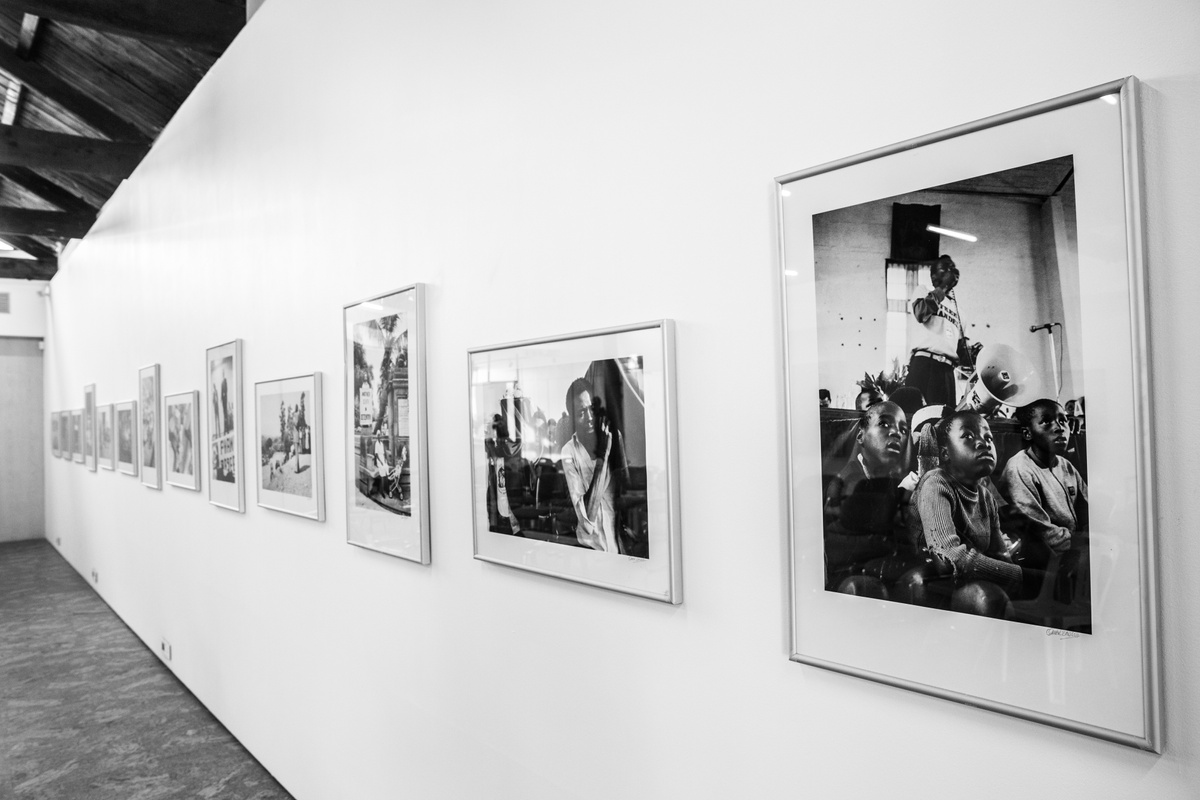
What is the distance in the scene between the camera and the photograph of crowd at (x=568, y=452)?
1.98 meters

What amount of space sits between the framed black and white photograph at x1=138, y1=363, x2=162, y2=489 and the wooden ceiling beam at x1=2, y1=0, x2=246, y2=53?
2485 millimetres

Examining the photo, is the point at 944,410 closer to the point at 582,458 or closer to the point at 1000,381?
the point at 1000,381

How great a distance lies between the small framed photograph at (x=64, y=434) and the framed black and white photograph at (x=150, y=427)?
5.10 m

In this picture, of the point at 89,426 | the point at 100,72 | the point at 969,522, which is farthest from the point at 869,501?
the point at 89,426

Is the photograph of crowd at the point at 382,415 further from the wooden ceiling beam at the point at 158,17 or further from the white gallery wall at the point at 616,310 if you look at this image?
the wooden ceiling beam at the point at 158,17

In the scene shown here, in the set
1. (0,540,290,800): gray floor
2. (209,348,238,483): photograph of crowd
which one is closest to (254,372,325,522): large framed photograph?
(209,348,238,483): photograph of crowd

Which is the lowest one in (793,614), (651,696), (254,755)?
(254,755)

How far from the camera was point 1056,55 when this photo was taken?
1273 mm

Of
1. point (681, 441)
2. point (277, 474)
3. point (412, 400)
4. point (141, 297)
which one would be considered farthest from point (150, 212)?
point (681, 441)

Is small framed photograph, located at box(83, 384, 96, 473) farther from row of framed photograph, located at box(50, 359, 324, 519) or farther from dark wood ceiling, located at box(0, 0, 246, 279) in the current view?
dark wood ceiling, located at box(0, 0, 246, 279)

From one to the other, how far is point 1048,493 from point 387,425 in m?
2.32

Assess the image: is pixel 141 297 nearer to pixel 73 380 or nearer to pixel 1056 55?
pixel 73 380

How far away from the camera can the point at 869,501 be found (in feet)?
4.87

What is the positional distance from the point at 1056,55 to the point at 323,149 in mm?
3010
